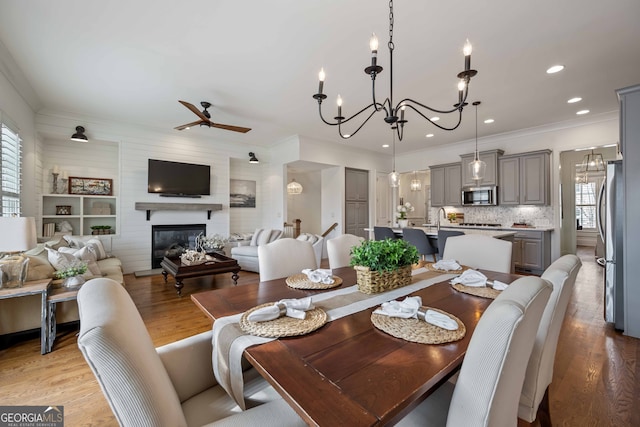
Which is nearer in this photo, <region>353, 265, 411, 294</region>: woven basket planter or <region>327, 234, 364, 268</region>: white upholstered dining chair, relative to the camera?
<region>353, 265, 411, 294</region>: woven basket planter

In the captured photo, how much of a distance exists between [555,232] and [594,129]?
6.18 feet

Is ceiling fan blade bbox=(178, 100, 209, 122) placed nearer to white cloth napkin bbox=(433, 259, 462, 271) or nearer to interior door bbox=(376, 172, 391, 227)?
white cloth napkin bbox=(433, 259, 462, 271)

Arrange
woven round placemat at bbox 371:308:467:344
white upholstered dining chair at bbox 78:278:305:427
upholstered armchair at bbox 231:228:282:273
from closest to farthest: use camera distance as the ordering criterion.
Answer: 1. white upholstered dining chair at bbox 78:278:305:427
2. woven round placemat at bbox 371:308:467:344
3. upholstered armchair at bbox 231:228:282:273

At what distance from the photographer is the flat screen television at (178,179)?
5.36 m

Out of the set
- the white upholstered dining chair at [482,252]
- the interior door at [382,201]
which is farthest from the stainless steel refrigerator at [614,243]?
the interior door at [382,201]

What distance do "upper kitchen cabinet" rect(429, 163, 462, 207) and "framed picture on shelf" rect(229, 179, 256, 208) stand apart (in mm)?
4440

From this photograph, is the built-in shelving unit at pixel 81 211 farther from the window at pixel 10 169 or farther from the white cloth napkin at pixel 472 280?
the white cloth napkin at pixel 472 280

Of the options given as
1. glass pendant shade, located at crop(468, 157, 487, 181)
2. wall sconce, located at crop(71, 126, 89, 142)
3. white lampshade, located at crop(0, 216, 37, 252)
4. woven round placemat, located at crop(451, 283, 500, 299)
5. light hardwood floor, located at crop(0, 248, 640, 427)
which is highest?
wall sconce, located at crop(71, 126, 89, 142)

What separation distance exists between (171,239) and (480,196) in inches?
257

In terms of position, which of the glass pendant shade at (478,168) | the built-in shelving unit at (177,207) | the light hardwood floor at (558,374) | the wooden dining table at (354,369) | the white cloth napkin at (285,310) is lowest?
the light hardwood floor at (558,374)

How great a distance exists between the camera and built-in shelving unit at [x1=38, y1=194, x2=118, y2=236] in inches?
191

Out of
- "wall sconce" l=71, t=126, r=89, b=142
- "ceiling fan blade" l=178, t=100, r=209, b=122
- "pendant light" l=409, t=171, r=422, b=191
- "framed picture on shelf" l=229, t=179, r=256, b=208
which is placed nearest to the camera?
"ceiling fan blade" l=178, t=100, r=209, b=122

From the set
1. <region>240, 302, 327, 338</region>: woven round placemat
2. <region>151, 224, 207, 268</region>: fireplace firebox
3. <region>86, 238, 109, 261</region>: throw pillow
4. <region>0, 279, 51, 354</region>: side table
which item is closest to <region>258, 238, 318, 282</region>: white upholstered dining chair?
<region>240, 302, 327, 338</region>: woven round placemat

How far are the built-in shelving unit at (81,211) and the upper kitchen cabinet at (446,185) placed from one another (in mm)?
6711
